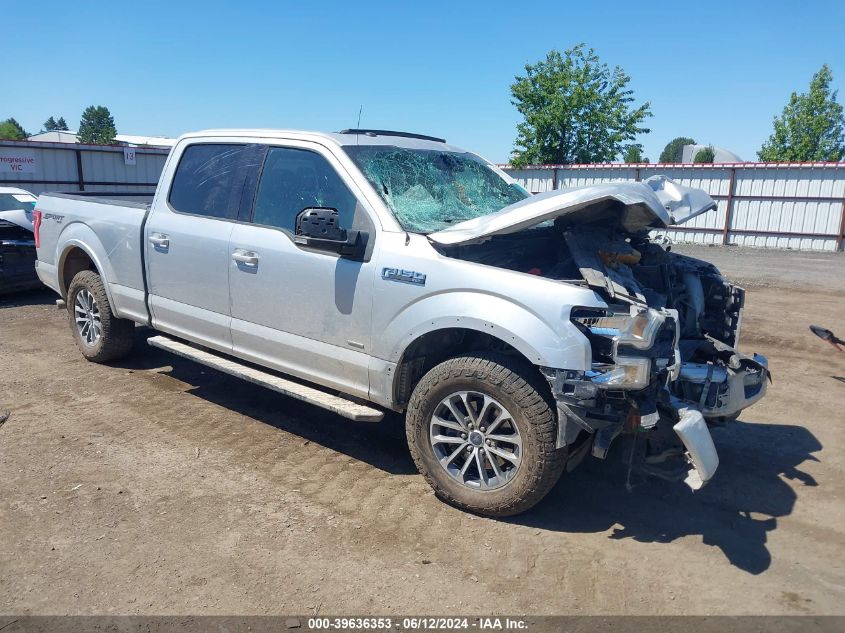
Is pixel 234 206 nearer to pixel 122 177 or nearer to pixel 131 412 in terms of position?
pixel 131 412

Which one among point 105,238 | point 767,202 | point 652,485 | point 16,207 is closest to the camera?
point 652,485

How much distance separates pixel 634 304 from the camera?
346 cm

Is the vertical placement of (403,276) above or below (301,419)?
above

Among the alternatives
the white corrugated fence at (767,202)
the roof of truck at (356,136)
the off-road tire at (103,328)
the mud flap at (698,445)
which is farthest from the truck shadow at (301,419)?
the white corrugated fence at (767,202)

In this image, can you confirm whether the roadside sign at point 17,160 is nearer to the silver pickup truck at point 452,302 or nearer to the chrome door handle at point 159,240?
the silver pickup truck at point 452,302

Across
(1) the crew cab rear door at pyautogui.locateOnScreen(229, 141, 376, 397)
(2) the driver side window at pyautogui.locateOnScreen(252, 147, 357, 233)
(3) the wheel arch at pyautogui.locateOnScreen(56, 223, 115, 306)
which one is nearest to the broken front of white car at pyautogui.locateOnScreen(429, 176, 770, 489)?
(1) the crew cab rear door at pyautogui.locateOnScreen(229, 141, 376, 397)

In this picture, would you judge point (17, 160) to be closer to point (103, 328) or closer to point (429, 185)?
point (103, 328)

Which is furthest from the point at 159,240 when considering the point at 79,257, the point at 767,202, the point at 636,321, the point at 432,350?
the point at 767,202

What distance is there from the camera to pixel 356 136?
4734mm

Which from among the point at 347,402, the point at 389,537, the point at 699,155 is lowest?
the point at 389,537

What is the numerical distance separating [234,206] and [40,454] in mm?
2160

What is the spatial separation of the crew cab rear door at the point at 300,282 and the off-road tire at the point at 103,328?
195 centimetres

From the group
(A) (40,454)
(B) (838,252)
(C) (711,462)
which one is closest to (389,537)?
(C) (711,462)

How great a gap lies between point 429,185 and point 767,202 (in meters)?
18.9
